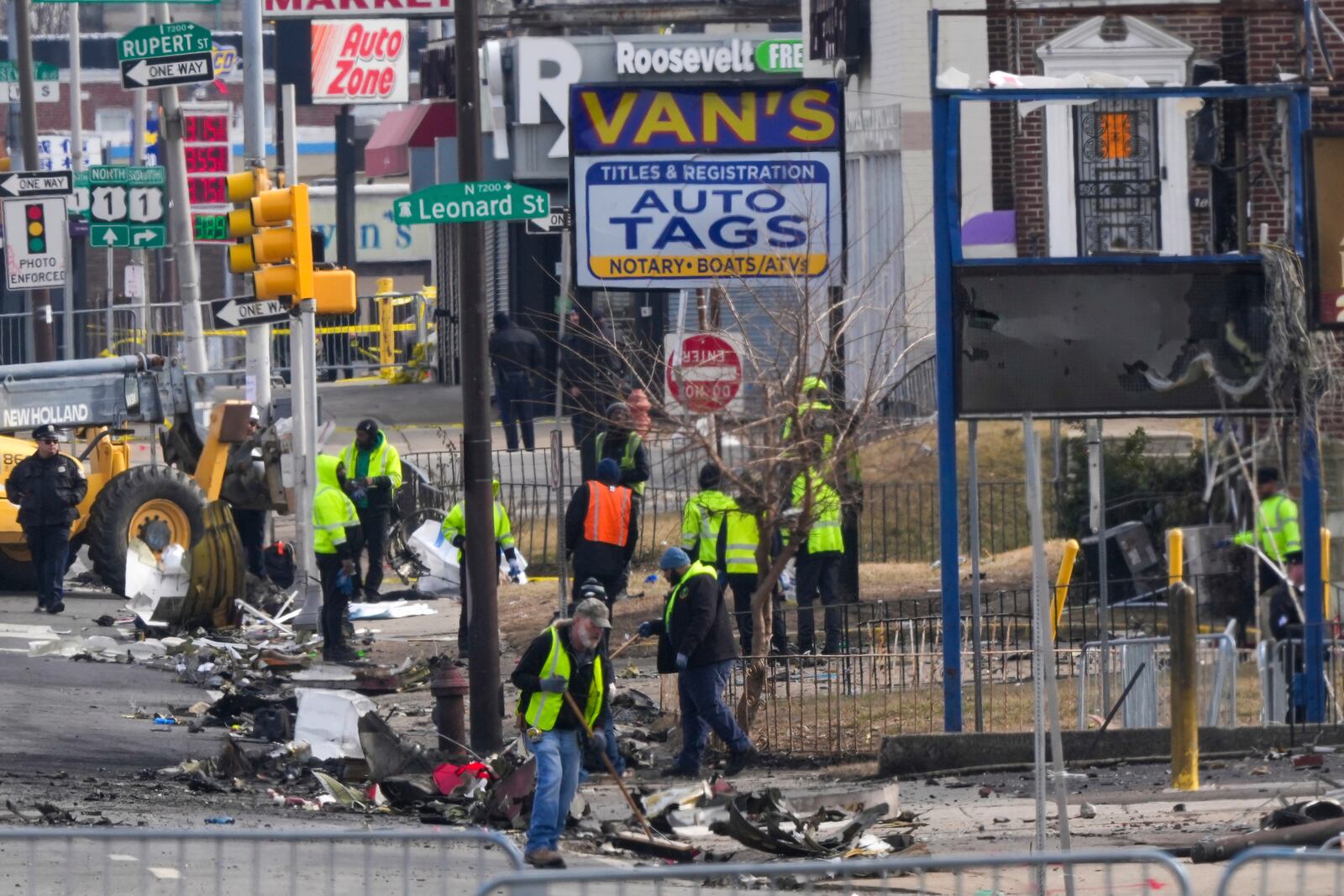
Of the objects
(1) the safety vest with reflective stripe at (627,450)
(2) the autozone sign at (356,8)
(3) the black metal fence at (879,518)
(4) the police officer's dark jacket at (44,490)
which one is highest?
(2) the autozone sign at (356,8)

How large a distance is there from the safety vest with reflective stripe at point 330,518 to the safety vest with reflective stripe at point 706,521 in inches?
117

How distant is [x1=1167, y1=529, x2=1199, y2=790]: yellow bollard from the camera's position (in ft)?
34.2

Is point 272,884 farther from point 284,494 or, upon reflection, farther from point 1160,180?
point 1160,180

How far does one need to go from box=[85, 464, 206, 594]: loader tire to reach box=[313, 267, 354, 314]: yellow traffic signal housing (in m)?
2.52

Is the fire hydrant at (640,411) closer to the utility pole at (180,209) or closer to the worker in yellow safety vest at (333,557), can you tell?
the worker in yellow safety vest at (333,557)

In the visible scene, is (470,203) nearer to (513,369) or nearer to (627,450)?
(627,450)

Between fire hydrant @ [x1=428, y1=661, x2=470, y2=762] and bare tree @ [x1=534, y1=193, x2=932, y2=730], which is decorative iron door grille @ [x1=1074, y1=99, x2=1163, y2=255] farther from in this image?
fire hydrant @ [x1=428, y1=661, x2=470, y2=762]

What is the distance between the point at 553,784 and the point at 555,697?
1.49 ft

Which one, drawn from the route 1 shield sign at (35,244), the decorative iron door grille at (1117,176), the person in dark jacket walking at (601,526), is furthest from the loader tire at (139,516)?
the decorative iron door grille at (1117,176)

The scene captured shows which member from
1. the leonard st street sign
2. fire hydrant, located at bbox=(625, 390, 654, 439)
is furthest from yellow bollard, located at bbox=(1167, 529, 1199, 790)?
the leonard st street sign

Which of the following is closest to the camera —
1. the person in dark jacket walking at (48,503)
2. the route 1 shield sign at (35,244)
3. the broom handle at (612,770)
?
the broom handle at (612,770)

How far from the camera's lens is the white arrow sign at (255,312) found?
1769cm

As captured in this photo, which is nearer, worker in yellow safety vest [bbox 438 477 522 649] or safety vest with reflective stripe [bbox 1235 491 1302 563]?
safety vest with reflective stripe [bbox 1235 491 1302 563]

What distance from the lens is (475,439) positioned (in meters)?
12.5
